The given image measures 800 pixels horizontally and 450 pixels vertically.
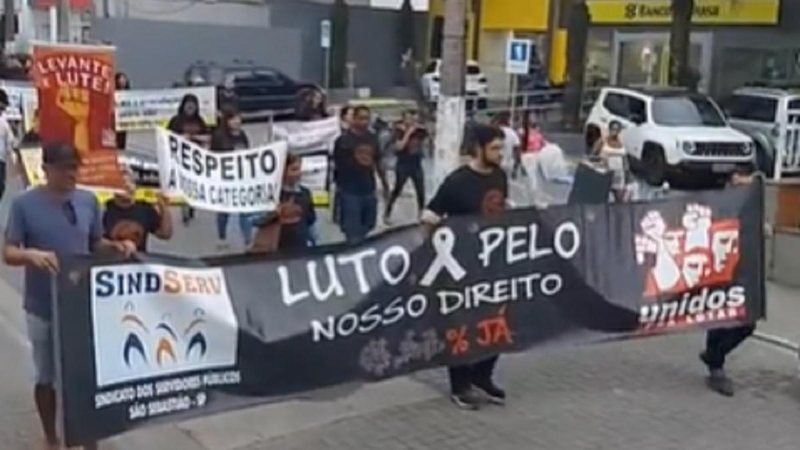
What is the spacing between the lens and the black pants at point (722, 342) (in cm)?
827

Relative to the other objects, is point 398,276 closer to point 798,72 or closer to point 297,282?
point 297,282

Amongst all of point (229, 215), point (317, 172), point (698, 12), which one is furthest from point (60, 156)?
point (698, 12)

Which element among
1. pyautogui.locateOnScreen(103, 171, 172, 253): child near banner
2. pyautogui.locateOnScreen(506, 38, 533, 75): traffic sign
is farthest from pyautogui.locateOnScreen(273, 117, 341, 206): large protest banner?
pyautogui.locateOnScreen(103, 171, 172, 253): child near banner

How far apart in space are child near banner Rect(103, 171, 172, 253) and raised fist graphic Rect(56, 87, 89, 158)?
144 inches

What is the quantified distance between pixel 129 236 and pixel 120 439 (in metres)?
1.40

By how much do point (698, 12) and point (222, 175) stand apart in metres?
26.7

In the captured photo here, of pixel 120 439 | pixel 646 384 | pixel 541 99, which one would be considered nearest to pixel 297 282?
pixel 120 439

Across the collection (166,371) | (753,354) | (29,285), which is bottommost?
(753,354)

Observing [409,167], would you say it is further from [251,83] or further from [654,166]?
[251,83]

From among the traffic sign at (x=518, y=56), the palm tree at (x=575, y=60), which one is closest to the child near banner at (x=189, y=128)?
the traffic sign at (x=518, y=56)

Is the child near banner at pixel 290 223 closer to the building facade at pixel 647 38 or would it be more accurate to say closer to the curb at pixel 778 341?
the curb at pixel 778 341

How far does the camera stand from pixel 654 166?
23.3 m

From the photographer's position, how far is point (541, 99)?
35031mm

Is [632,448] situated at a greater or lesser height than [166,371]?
lesser
